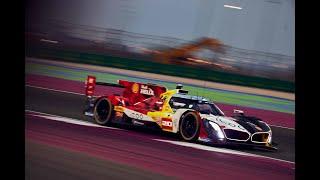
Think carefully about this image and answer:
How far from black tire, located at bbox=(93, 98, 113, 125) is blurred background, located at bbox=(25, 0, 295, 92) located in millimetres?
273

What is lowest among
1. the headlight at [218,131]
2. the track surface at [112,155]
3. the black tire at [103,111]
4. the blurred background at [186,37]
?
the track surface at [112,155]

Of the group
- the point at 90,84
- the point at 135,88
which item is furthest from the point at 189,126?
the point at 90,84

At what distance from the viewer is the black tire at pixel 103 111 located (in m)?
3.35

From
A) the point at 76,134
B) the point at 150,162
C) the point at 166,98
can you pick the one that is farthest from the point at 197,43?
the point at 76,134

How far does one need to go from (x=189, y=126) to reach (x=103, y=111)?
68cm

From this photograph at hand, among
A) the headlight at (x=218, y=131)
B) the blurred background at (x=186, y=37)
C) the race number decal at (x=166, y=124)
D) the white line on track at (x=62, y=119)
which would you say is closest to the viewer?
the blurred background at (x=186, y=37)

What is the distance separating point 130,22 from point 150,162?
97 centimetres

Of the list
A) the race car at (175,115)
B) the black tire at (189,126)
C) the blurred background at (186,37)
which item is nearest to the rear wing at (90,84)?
the race car at (175,115)

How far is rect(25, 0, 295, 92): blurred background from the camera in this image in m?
2.89

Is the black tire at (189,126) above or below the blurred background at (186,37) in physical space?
below

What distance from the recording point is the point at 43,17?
12.0 feet

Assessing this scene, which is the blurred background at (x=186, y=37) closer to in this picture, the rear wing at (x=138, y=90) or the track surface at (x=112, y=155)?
the rear wing at (x=138, y=90)

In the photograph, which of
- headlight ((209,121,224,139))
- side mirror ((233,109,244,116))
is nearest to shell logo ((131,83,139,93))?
headlight ((209,121,224,139))
